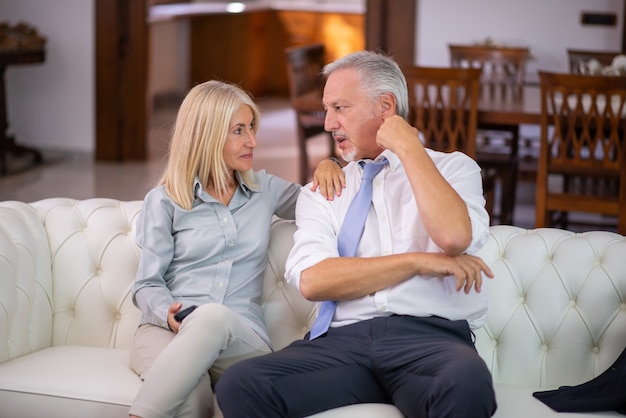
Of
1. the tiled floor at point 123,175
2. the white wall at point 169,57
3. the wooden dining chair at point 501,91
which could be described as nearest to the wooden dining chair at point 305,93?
the tiled floor at point 123,175

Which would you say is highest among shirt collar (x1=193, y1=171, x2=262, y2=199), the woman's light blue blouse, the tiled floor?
shirt collar (x1=193, y1=171, x2=262, y2=199)

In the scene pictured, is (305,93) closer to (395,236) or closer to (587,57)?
(587,57)

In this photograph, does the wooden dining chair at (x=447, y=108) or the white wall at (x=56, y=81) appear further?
the white wall at (x=56, y=81)

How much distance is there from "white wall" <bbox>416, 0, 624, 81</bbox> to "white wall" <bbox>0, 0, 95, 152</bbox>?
246cm

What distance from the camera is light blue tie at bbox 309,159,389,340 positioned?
2.61 m

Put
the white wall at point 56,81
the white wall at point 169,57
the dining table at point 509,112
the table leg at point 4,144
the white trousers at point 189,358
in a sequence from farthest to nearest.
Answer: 1. the white wall at point 169,57
2. the white wall at point 56,81
3. the table leg at point 4,144
4. the dining table at point 509,112
5. the white trousers at point 189,358

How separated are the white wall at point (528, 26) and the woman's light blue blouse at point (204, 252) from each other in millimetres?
4165

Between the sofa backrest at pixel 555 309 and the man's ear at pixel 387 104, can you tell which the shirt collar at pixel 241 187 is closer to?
the man's ear at pixel 387 104

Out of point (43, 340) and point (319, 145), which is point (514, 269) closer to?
point (43, 340)

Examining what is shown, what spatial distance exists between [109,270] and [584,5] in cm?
466

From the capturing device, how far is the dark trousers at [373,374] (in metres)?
2.24

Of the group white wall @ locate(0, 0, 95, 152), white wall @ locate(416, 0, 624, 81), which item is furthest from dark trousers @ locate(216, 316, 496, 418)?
white wall @ locate(0, 0, 95, 152)

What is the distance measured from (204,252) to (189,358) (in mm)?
416

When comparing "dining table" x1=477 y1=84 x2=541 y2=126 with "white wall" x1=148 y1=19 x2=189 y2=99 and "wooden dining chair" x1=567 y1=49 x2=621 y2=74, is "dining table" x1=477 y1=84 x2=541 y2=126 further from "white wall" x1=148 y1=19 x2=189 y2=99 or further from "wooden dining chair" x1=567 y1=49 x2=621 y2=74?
"white wall" x1=148 y1=19 x2=189 y2=99
